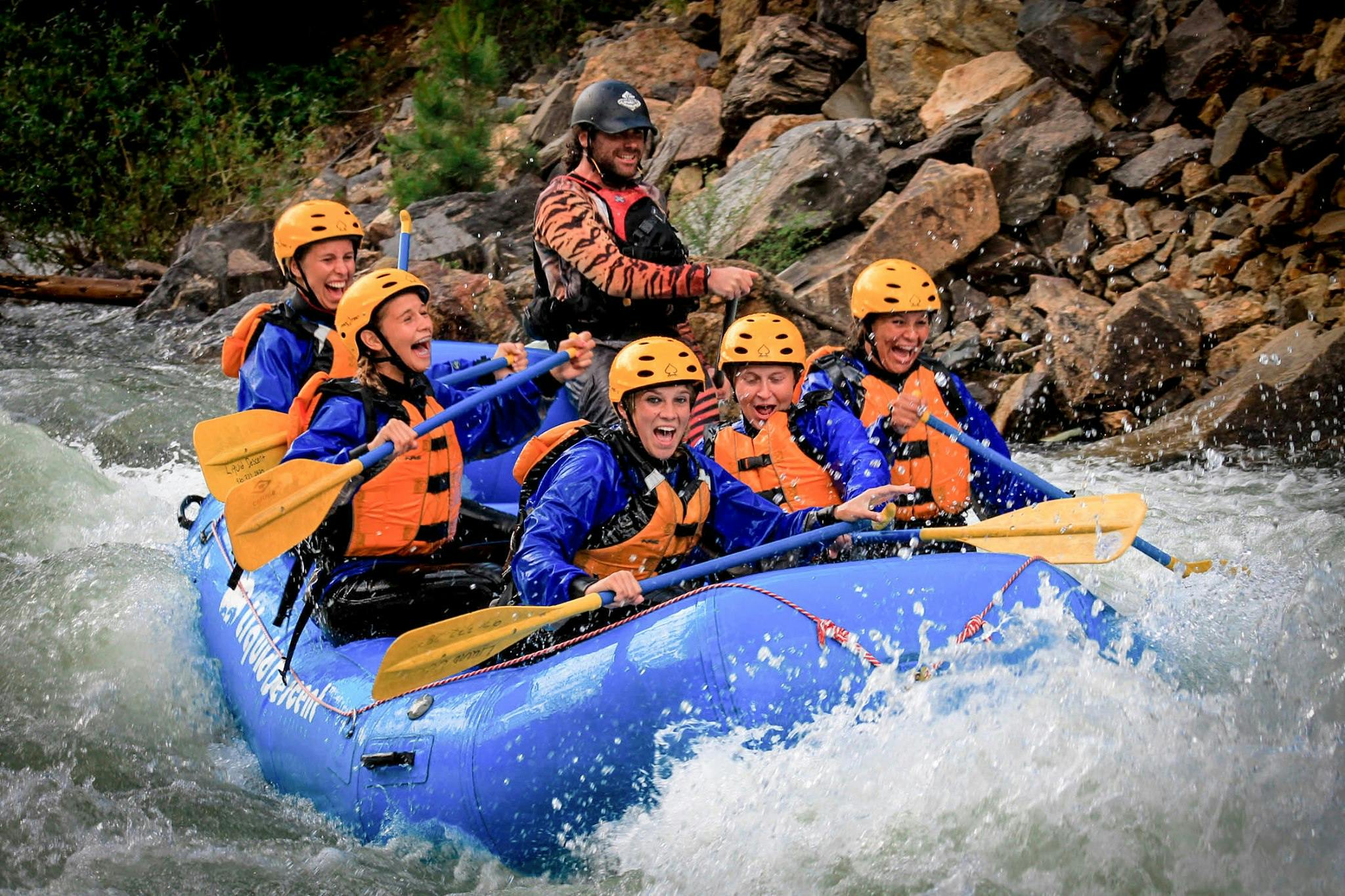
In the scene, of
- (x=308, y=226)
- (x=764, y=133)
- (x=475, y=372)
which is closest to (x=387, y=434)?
(x=475, y=372)

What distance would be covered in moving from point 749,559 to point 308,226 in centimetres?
240

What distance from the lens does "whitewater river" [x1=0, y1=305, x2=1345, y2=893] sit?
9.53 feet

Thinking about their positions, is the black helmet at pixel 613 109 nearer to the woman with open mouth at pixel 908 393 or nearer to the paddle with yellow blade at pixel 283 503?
the woman with open mouth at pixel 908 393

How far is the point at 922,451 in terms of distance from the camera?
4.49 meters

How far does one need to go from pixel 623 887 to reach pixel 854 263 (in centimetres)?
559

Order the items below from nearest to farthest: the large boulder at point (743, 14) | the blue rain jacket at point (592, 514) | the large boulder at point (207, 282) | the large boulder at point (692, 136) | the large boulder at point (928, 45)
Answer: the blue rain jacket at point (592, 514)
the large boulder at point (928, 45)
the large boulder at point (692, 136)
the large boulder at point (743, 14)
the large boulder at point (207, 282)

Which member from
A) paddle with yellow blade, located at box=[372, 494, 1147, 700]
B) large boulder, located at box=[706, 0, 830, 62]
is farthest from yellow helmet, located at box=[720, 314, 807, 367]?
large boulder, located at box=[706, 0, 830, 62]

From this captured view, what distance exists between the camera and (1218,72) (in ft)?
27.9

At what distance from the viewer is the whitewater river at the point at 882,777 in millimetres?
2904

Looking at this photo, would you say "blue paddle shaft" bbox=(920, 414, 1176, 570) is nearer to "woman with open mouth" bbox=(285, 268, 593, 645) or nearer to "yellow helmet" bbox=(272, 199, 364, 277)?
"woman with open mouth" bbox=(285, 268, 593, 645)

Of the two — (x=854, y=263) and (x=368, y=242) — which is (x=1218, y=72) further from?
(x=368, y=242)

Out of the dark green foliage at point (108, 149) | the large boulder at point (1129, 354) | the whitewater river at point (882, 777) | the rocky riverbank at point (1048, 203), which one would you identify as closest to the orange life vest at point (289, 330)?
the whitewater river at point (882, 777)

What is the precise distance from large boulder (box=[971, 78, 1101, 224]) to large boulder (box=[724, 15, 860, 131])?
Result: 193 centimetres

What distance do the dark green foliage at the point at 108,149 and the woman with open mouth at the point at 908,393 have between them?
10.2 metres
